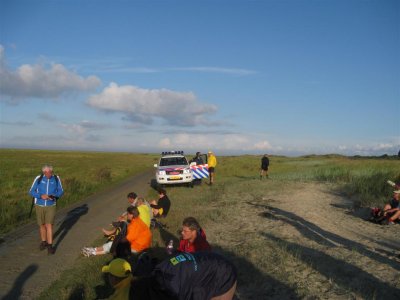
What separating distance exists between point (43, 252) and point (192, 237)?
5140 millimetres

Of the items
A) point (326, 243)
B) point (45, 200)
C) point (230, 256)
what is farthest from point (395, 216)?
point (45, 200)

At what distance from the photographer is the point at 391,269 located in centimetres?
761

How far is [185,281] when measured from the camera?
146 inches

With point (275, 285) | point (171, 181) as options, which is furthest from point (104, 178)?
point (275, 285)

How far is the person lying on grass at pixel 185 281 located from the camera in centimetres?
362

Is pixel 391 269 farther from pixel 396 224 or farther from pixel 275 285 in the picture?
pixel 396 224

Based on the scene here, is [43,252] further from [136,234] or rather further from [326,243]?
[326,243]

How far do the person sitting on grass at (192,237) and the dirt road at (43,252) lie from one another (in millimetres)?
2664

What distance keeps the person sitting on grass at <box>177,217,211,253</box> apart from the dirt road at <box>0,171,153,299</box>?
8.74ft

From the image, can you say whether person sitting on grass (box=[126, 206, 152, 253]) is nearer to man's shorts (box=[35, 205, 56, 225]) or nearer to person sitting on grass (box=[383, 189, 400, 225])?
man's shorts (box=[35, 205, 56, 225])

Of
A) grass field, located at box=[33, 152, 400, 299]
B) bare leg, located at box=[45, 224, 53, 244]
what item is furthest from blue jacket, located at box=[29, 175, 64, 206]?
grass field, located at box=[33, 152, 400, 299]

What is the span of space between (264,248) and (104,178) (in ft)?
74.2

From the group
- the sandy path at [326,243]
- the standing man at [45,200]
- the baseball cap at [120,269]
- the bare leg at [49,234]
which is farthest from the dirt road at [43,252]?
the sandy path at [326,243]

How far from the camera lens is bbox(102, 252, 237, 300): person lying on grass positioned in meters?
3.62
